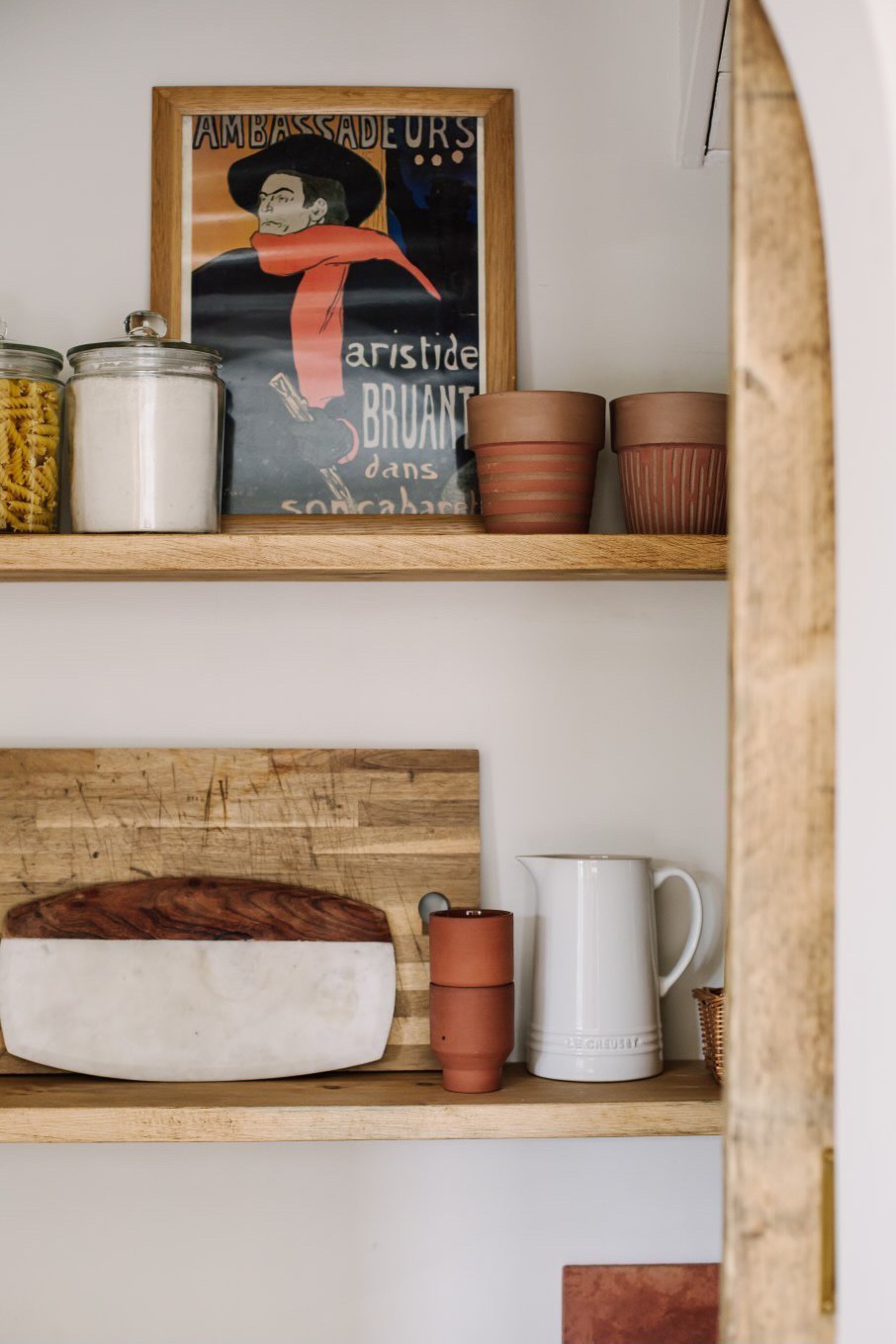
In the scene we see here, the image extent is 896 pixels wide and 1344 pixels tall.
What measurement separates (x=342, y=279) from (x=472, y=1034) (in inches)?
32.2

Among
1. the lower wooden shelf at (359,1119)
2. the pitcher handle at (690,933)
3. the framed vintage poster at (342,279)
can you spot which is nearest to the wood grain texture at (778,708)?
the lower wooden shelf at (359,1119)

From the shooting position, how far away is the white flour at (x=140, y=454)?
1271 mm

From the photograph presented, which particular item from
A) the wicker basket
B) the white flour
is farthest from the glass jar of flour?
the wicker basket

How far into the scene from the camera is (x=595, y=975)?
1.32m

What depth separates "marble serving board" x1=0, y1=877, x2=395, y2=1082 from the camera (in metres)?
1.36

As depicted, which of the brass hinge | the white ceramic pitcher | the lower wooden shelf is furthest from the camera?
the white ceramic pitcher

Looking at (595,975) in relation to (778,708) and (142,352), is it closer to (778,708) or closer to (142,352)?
(778,708)

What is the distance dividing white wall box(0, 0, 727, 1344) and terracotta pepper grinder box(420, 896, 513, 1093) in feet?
0.64

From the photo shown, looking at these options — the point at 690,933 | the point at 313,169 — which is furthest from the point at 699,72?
the point at 690,933

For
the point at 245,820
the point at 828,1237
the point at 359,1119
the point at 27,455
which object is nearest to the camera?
the point at 828,1237

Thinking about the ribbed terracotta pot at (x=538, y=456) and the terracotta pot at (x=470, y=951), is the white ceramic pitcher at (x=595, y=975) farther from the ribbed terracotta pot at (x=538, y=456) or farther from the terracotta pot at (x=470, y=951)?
the ribbed terracotta pot at (x=538, y=456)

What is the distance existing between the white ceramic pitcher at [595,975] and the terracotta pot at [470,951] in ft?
0.29

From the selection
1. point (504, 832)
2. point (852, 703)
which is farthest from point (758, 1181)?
point (504, 832)

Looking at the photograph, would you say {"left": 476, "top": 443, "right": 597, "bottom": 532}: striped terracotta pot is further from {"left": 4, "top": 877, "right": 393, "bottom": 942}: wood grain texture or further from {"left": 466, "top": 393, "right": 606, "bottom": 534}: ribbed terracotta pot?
{"left": 4, "top": 877, "right": 393, "bottom": 942}: wood grain texture
